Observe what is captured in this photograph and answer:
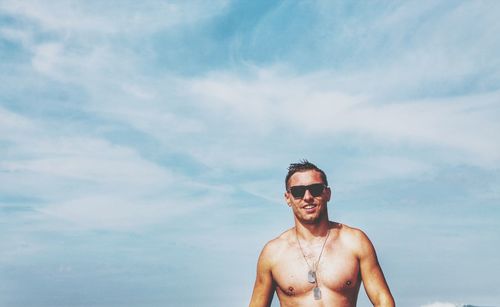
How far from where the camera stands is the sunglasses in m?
11.2

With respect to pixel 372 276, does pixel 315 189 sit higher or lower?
higher

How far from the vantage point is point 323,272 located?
11305mm

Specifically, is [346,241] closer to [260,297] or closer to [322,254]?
[322,254]

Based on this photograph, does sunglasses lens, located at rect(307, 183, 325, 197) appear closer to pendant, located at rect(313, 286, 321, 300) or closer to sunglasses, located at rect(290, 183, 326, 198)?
sunglasses, located at rect(290, 183, 326, 198)

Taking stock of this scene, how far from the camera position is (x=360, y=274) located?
36.9ft

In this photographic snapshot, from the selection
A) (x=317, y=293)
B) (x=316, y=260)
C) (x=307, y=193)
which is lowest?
(x=317, y=293)

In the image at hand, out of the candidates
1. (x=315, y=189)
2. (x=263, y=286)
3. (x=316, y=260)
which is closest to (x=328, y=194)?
(x=315, y=189)

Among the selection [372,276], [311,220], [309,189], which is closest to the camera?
[372,276]

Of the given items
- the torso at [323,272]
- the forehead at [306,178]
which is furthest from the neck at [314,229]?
the forehead at [306,178]

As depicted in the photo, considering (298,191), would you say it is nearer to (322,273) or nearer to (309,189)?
(309,189)

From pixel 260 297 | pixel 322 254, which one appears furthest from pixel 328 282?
pixel 260 297

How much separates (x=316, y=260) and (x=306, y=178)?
3.99ft

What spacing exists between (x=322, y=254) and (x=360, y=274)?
61 centimetres

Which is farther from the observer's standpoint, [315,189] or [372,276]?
[315,189]
